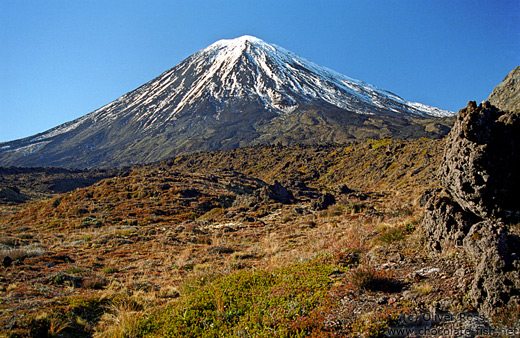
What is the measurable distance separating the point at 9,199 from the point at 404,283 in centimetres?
6130

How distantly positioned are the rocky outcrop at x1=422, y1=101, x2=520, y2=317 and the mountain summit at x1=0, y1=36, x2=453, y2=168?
304 feet

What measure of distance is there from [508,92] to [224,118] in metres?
132

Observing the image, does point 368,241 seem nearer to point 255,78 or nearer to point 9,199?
point 9,199

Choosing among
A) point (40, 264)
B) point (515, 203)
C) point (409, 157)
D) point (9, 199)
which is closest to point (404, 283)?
point (515, 203)

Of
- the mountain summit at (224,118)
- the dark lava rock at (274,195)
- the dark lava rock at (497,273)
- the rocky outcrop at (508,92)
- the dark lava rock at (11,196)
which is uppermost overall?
the mountain summit at (224,118)

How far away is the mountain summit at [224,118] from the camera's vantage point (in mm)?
116000

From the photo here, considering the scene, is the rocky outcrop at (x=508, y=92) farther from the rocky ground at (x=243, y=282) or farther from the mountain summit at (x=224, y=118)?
the mountain summit at (x=224, y=118)

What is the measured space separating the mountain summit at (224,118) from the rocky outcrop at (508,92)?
6726 centimetres

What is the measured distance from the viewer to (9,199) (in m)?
46.4

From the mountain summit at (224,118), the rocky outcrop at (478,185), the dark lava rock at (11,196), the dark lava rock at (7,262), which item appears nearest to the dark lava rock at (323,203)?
the rocky outcrop at (478,185)

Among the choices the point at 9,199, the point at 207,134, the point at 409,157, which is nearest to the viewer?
the point at 409,157

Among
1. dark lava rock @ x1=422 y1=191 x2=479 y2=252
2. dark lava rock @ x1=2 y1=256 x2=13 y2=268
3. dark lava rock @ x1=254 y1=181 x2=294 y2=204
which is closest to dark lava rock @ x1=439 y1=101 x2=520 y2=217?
dark lava rock @ x1=422 y1=191 x2=479 y2=252

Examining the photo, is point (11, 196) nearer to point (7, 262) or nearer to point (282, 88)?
point (7, 262)

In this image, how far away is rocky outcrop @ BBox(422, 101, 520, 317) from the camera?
15.4 feet
